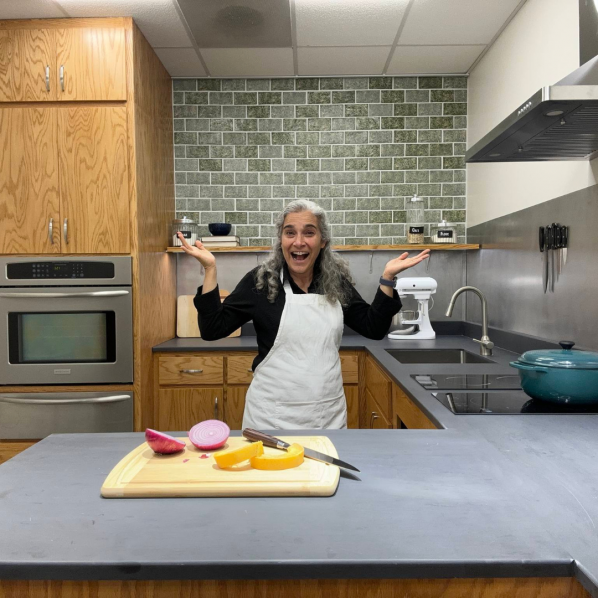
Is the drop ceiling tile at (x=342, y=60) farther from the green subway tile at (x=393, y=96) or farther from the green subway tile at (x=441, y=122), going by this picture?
the green subway tile at (x=441, y=122)

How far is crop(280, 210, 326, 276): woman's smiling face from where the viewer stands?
208 centimetres

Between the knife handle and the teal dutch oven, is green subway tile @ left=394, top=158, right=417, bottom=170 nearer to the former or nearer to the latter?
the teal dutch oven

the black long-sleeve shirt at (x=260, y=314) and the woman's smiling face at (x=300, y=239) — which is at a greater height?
the woman's smiling face at (x=300, y=239)

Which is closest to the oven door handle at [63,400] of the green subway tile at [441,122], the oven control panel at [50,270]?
the oven control panel at [50,270]

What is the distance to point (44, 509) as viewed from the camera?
88 centimetres

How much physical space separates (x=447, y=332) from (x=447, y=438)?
267 cm

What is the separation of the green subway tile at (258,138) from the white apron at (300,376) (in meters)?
2.04

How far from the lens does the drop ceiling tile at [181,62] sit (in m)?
3.39

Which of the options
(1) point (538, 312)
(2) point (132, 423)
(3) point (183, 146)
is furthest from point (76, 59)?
(1) point (538, 312)

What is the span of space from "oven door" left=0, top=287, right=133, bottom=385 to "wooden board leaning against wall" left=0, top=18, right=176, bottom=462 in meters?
0.07

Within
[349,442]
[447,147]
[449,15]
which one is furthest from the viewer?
[447,147]

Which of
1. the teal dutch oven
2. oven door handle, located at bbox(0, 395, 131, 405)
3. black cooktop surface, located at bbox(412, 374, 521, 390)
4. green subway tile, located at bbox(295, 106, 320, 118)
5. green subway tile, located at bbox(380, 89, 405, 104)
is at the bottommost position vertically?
oven door handle, located at bbox(0, 395, 131, 405)

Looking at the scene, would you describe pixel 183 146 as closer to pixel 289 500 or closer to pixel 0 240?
pixel 0 240

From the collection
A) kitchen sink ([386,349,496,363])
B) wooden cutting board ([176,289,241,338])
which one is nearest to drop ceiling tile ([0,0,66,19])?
wooden cutting board ([176,289,241,338])
